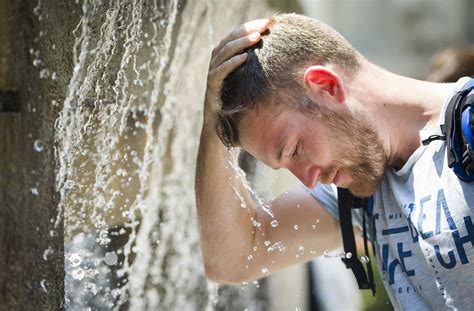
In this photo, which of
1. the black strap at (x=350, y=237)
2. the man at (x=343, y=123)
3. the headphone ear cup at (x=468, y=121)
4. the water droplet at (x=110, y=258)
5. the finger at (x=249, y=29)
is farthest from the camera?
the water droplet at (x=110, y=258)

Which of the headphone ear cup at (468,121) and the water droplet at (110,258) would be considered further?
the water droplet at (110,258)

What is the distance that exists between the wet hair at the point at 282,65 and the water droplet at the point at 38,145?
1.68 feet

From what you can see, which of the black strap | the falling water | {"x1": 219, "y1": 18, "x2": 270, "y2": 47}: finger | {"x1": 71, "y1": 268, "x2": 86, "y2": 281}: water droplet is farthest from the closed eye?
{"x1": 71, "y1": 268, "x2": 86, "y2": 281}: water droplet

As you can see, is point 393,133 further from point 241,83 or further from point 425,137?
point 241,83

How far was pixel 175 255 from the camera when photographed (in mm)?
4145

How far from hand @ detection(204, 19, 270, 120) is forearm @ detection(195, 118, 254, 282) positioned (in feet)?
0.63

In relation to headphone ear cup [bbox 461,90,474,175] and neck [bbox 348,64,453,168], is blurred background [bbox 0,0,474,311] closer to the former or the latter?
neck [bbox 348,64,453,168]

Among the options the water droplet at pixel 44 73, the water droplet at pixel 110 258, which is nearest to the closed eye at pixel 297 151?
the water droplet at pixel 44 73

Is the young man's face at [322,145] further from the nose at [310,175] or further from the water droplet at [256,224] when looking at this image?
the water droplet at [256,224]

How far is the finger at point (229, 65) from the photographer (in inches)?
100

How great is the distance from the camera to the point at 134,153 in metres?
3.41

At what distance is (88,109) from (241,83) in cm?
44

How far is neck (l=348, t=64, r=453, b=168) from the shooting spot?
100.0 inches

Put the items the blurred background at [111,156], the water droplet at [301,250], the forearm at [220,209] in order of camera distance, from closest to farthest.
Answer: the blurred background at [111,156], the forearm at [220,209], the water droplet at [301,250]
